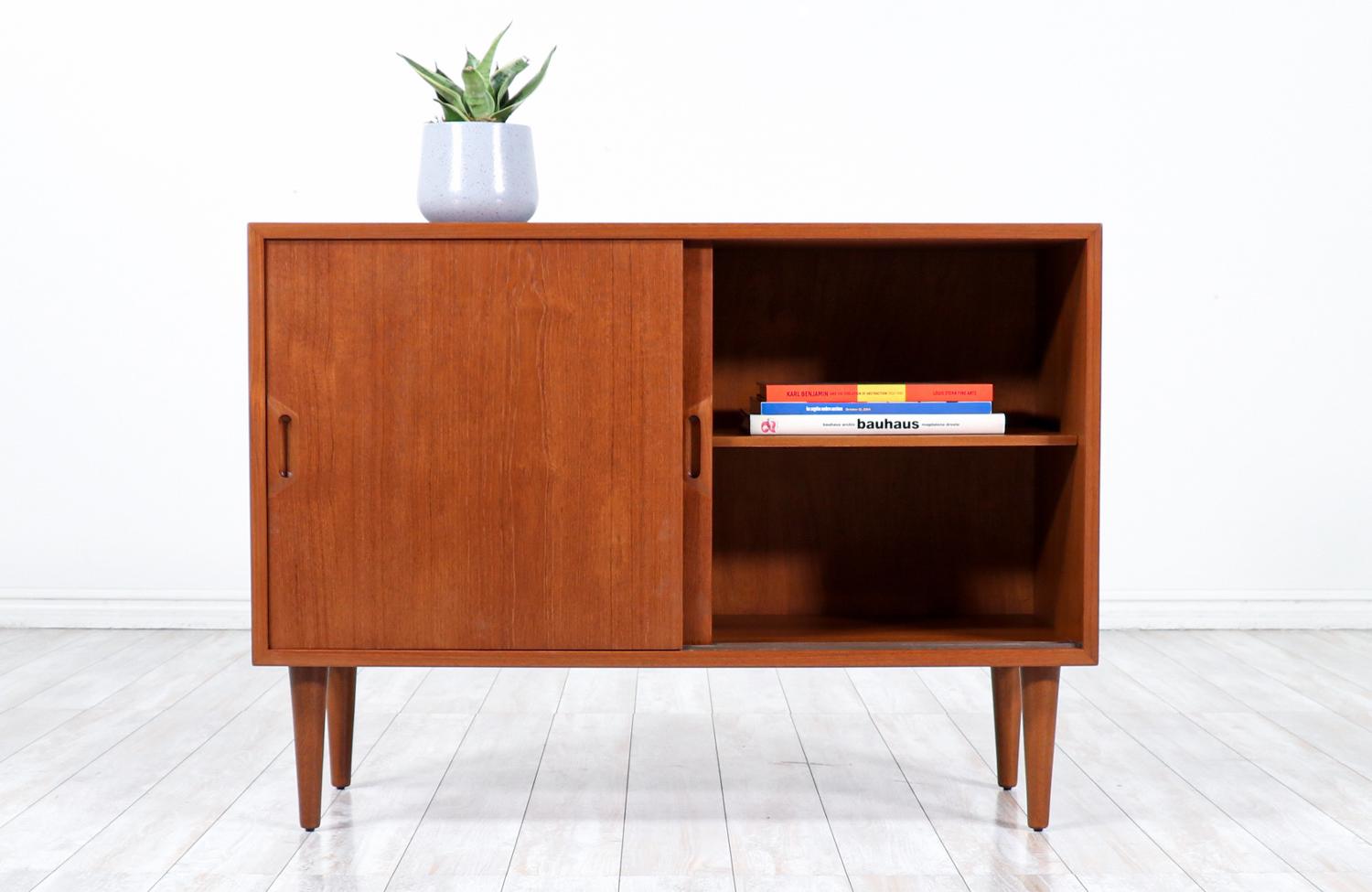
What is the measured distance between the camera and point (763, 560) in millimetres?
2084

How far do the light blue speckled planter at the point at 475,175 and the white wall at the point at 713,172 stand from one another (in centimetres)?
138

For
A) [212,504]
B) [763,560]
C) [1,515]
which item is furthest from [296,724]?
[1,515]

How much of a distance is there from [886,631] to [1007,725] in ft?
1.02

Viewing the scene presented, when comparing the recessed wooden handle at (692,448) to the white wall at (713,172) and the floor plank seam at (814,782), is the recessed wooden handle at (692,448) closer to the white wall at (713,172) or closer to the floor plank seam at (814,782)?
the floor plank seam at (814,782)

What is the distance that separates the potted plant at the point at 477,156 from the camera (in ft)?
5.93

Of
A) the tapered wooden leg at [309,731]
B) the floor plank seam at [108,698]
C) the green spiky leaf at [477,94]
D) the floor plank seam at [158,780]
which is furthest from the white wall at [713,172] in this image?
the tapered wooden leg at [309,731]

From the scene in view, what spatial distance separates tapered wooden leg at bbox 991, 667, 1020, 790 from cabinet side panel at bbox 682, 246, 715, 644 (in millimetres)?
556

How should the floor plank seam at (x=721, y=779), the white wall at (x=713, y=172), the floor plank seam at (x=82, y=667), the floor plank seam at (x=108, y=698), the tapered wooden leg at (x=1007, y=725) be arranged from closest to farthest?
the floor plank seam at (x=721, y=779) < the tapered wooden leg at (x=1007, y=725) < the floor plank seam at (x=108, y=698) < the floor plank seam at (x=82, y=667) < the white wall at (x=713, y=172)

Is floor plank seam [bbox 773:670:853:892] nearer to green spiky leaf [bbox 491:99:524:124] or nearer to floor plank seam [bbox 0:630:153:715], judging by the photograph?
green spiky leaf [bbox 491:99:524:124]

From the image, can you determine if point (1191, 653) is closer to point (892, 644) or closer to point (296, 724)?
point (892, 644)

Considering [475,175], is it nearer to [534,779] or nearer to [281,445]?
[281,445]

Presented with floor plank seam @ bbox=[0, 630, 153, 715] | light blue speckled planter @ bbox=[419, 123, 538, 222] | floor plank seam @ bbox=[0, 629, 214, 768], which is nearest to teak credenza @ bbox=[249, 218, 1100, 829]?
light blue speckled planter @ bbox=[419, 123, 538, 222]

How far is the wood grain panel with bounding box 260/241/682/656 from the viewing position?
67.2 inches

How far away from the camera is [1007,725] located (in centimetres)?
202
